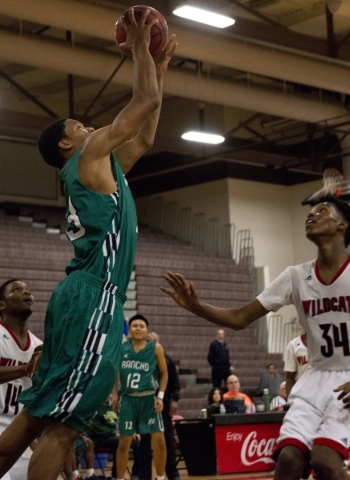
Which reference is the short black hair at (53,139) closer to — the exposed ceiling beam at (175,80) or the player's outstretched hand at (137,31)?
the player's outstretched hand at (137,31)

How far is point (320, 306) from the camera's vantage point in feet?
17.0

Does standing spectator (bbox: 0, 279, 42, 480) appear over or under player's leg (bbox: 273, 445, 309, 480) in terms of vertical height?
over

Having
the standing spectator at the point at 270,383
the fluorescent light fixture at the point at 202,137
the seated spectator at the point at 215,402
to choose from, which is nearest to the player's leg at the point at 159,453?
the seated spectator at the point at 215,402

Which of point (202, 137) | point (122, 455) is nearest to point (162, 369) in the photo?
point (122, 455)

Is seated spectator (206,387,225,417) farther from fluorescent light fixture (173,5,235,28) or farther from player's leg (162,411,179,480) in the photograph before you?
fluorescent light fixture (173,5,235,28)

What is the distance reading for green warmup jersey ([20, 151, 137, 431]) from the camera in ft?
13.1

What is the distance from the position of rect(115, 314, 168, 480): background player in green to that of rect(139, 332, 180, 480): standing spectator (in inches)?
11.5

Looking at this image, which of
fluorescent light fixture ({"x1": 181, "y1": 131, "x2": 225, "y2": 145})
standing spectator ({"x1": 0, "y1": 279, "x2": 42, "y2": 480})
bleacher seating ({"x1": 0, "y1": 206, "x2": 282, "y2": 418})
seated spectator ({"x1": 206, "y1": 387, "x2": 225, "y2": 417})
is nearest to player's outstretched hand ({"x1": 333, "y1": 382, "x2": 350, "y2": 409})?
standing spectator ({"x1": 0, "y1": 279, "x2": 42, "y2": 480})

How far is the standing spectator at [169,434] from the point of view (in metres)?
11.0

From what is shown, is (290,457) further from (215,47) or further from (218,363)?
(218,363)

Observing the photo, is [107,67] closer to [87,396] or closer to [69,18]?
[69,18]

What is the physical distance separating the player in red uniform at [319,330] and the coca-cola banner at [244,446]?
596 centimetres

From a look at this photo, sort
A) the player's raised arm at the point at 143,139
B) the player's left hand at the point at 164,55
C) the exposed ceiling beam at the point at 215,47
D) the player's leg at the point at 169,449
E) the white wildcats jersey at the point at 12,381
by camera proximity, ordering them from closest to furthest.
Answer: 1. the player's raised arm at the point at 143,139
2. the player's left hand at the point at 164,55
3. the white wildcats jersey at the point at 12,381
4. the player's leg at the point at 169,449
5. the exposed ceiling beam at the point at 215,47

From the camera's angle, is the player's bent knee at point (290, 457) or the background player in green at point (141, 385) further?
the background player in green at point (141, 385)
